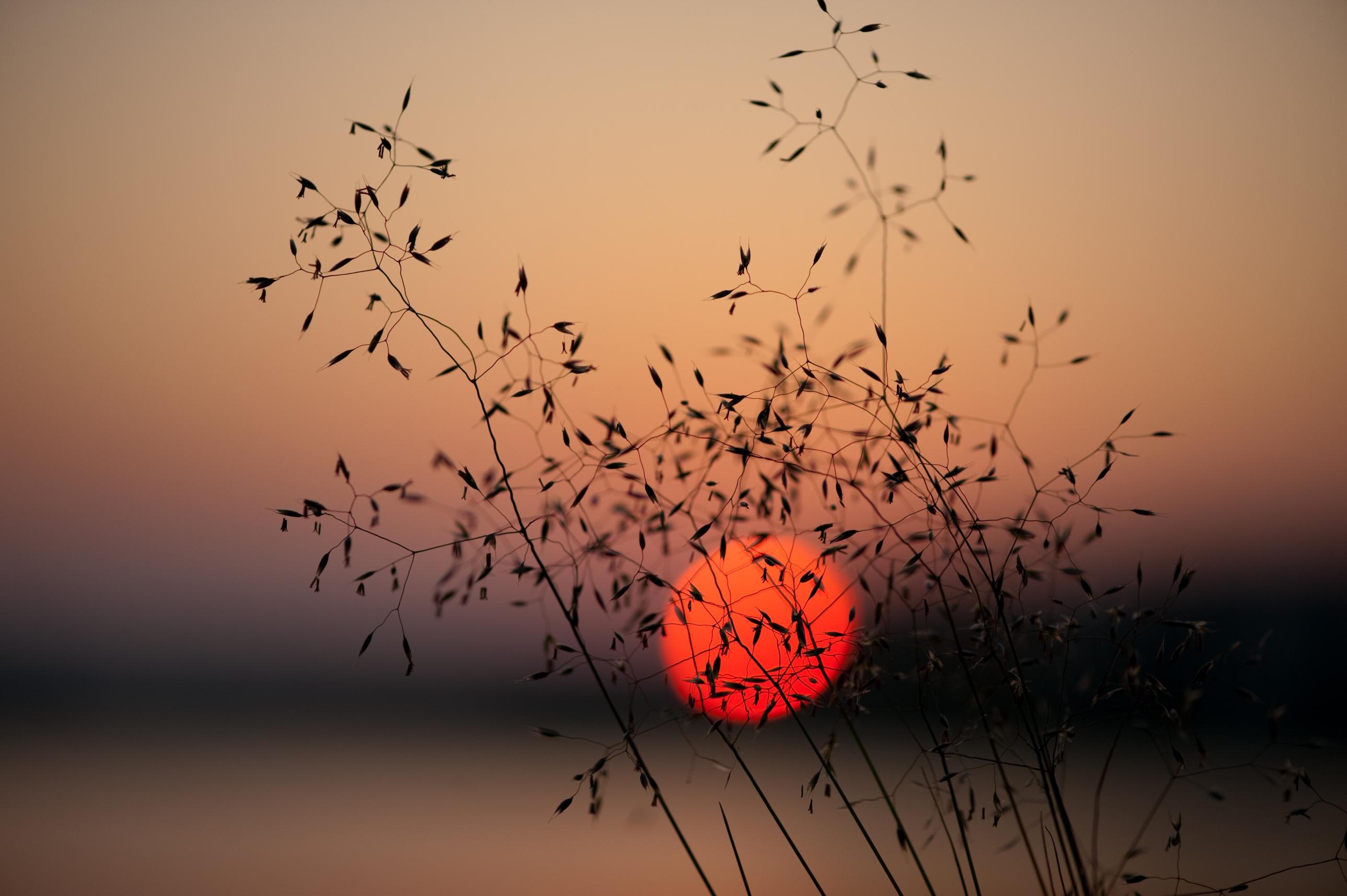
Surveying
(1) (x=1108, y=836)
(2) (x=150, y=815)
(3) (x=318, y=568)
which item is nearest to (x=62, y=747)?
(2) (x=150, y=815)

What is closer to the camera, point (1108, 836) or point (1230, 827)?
point (1108, 836)

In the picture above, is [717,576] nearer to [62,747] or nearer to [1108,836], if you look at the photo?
[1108,836]

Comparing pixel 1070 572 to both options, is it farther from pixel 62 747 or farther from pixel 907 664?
pixel 62 747

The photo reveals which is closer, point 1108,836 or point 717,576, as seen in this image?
point 717,576

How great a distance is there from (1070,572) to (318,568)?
1212mm

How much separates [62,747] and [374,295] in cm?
1722

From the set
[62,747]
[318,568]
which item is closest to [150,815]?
[62,747]

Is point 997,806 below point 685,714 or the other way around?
below

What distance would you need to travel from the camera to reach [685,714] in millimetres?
1485

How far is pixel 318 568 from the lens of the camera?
1497 millimetres

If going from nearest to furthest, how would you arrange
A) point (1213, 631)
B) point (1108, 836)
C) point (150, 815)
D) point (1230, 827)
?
point (1213, 631) < point (1108, 836) < point (1230, 827) < point (150, 815)

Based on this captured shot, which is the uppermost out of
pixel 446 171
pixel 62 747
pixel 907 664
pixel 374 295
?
pixel 446 171

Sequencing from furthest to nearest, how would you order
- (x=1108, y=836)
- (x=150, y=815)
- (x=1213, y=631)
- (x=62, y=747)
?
(x=62, y=747)
(x=150, y=815)
(x=1108, y=836)
(x=1213, y=631)

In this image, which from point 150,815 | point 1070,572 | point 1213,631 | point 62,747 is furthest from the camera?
point 62,747
